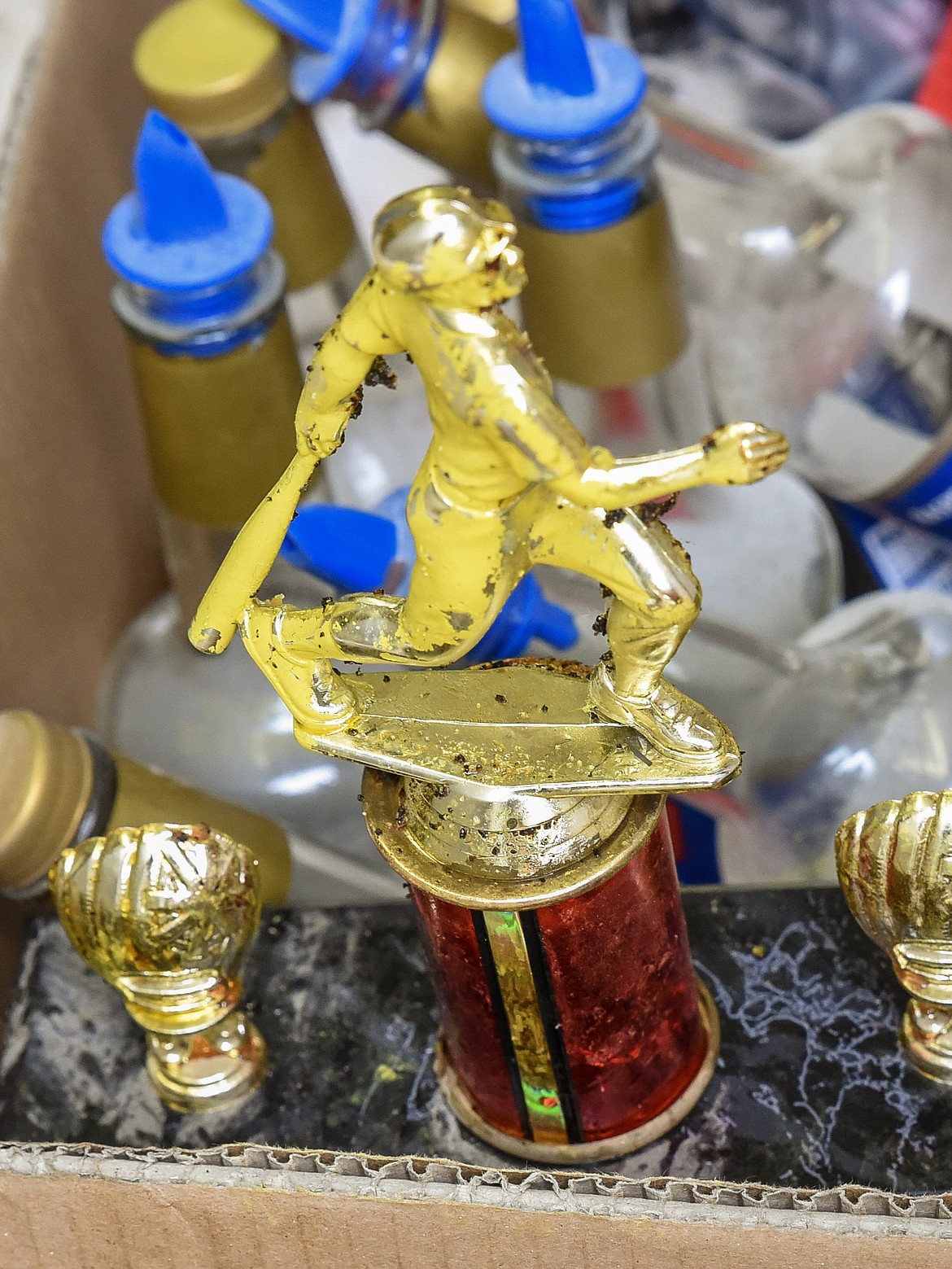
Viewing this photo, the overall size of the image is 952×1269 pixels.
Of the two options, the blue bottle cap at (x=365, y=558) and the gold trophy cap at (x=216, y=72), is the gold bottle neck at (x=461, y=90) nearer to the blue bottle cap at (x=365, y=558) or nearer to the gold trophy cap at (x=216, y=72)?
the gold trophy cap at (x=216, y=72)

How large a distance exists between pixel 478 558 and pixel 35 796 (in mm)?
195

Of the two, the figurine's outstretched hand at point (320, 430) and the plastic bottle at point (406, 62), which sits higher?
the figurine's outstretched hand at point (320, 430)

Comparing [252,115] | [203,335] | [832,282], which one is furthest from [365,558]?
[832,282]

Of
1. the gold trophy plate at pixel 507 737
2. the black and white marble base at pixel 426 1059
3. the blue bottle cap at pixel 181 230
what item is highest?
the blue bottle cap at pixel 181 230

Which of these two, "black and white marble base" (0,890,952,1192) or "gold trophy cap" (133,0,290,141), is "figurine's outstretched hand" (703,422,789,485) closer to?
"black and white marble base" (0,890,952,1192)

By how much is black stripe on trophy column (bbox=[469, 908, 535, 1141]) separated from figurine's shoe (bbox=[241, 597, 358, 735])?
2.1 inches

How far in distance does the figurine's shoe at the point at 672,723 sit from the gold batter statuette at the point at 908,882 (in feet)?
0.16

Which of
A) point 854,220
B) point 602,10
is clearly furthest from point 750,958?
point 602,10

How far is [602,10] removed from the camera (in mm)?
896

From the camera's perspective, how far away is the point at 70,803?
17.6 inches

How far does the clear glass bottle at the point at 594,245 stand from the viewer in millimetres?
500

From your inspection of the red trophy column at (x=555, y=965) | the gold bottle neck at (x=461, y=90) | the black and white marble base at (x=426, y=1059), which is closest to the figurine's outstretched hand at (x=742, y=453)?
the red trophy column at (x=555, y=965)

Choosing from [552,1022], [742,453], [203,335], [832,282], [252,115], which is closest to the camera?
[742,453]

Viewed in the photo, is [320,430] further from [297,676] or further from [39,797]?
[39,797]
